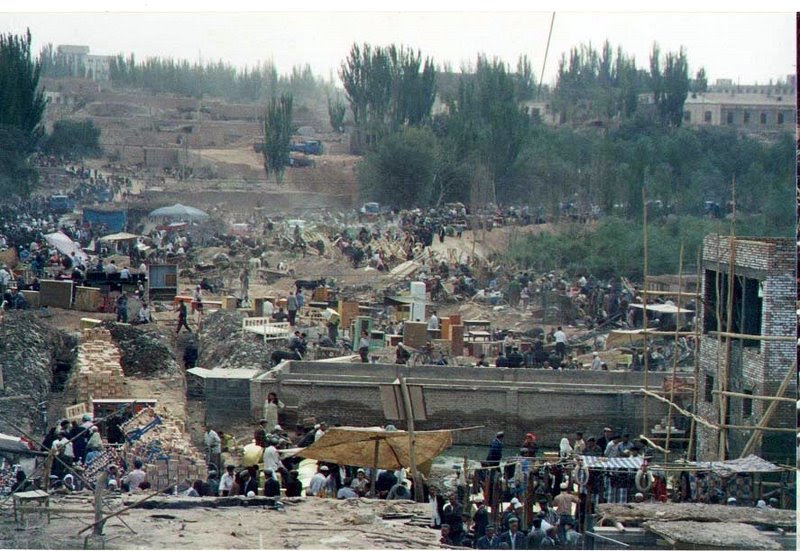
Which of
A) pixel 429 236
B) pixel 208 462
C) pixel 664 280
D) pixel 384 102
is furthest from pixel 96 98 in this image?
pixel 208 462

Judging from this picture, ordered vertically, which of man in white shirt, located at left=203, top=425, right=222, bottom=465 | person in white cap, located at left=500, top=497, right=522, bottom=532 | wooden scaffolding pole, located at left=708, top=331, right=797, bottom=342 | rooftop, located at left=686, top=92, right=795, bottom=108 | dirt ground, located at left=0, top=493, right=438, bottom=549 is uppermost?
rooftop, located at left=686, top=92, right=795, bottom=108

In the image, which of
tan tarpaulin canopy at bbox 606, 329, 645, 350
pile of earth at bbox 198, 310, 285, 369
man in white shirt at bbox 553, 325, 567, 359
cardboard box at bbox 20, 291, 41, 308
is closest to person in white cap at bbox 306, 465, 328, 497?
pile of earth at bbox 198, 310, 285, 369

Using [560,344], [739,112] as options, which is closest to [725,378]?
[560,344]

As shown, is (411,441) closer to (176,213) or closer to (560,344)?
(560,344)

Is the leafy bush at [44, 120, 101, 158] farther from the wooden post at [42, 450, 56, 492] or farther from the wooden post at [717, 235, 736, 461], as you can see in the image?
the wooden post at [42, 450, 56, 492]

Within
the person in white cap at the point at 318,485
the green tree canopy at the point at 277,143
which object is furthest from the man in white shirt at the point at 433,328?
the green tree canopy at the point at 277,143

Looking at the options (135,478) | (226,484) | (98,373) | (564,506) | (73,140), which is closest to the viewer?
(564,506)

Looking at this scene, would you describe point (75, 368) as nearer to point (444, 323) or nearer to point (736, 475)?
point (444, 323)
